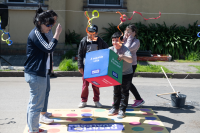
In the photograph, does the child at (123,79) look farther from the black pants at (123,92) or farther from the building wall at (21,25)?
the building wall at (21,25)

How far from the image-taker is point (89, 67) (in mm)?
4324

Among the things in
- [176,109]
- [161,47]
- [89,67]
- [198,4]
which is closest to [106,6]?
[161,47]

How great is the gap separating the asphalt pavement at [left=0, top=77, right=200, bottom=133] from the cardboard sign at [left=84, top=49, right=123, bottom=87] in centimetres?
144

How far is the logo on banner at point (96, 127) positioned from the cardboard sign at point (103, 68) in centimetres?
79

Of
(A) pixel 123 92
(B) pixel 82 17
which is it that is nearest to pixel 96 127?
(A) pixel 123 92

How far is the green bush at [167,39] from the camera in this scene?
12250 mm

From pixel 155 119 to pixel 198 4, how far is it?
9.85m

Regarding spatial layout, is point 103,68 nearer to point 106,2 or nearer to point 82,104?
point 82,104

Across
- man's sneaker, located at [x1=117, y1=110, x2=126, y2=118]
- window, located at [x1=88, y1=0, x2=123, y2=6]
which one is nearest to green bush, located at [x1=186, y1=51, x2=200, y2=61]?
window, located at [x1=88, y1=0, x2=123, y2=6]

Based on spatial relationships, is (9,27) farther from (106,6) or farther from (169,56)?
(169,56)

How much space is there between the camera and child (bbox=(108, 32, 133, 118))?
4.64 meters

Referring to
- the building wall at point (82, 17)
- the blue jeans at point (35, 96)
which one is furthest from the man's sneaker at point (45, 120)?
the building wall at point (82, 17)

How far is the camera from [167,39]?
40.9 feet

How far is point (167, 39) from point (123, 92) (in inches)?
321
